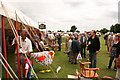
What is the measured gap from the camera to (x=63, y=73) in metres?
11.3

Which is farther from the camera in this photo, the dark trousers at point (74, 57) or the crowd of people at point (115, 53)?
the dark trousers at point (74, 57)

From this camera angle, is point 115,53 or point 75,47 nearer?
point 115,53

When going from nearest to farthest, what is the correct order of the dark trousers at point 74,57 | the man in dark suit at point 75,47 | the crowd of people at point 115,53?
1. the crowd of people at point 115,53
2. the man in dark suit at point 75,47
3. the dark trousers at point 74,57

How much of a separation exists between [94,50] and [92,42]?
0.31 meters

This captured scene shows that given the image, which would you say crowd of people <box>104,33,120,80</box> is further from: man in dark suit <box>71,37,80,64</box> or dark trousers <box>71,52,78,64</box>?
dark trousers <box>71,52,78,64</box>

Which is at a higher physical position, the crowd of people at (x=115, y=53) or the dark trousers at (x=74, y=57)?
the crowd of people at (x=115, y=53)

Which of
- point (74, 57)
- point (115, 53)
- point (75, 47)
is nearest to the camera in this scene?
point (115, 53)

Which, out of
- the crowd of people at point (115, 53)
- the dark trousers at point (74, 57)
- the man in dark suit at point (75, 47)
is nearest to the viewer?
the crowd of people at point (115, 53)

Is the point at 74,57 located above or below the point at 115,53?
below

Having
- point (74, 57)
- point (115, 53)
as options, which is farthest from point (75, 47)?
point (115, 53)

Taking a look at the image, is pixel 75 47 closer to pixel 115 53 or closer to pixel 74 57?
pixel 74 57

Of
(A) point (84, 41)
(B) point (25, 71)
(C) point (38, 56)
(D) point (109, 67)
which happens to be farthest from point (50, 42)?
(B) point (25, 71)

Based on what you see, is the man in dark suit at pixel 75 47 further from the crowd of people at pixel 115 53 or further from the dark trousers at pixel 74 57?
the crowd of people at pixel 115 53

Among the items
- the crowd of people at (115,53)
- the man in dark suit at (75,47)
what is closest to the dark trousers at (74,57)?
the man in dark suit at (75,47)
